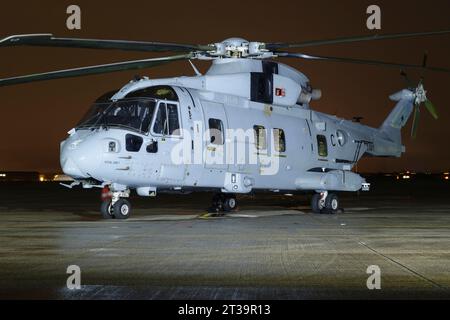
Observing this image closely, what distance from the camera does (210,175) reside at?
20.7 metres

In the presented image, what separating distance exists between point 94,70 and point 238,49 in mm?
4439

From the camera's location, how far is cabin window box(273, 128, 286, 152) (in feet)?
75.7

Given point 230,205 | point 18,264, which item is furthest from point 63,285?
point 230,205

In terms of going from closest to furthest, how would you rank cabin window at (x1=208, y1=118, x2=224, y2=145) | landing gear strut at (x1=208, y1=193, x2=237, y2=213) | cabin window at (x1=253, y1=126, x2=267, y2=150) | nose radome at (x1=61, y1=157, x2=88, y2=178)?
1. nose radome at (x1=61, y1=157, x2=88, y2=178)
2. cabin window at (x1=208, y1=118, x2=224, y2=145)
3. cabin window at (x1=253, y1=126, x2=267, y2=150)
4. landing gear strut at (x1=208, y1=193, x2=237, y2=213)

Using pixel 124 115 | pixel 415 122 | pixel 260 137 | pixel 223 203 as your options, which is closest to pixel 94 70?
pixel 124 115

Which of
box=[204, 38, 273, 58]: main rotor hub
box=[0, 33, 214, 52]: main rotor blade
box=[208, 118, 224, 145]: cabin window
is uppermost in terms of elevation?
box=[204, 38, 273, 58]: main rotor hub

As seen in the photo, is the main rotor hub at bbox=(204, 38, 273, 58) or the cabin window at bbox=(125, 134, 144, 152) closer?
the cabin window at bbox=(125, 134, 144, 152)

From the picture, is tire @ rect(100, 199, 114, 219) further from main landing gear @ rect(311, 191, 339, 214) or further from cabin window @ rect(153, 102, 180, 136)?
main landing gear @ rect(311, 191, 339, 214)

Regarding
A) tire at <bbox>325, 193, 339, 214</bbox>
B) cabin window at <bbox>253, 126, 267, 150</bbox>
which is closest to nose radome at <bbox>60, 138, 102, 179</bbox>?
cabin window at <bbox>253, 126, 267, 150</bbox>

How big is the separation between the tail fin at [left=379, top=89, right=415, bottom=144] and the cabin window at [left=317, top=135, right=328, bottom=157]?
5.59 m

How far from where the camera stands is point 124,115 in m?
19.1

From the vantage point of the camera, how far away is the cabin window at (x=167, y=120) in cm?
1929

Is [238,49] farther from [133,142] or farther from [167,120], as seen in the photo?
[133,142]
